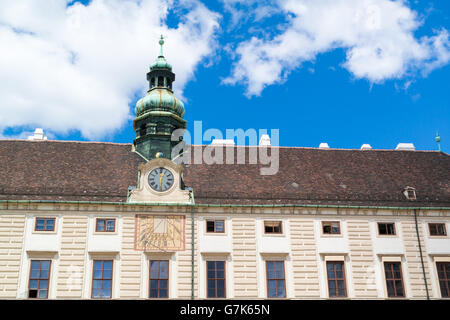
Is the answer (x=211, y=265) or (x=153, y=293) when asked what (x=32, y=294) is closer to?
(x=153, y=293)

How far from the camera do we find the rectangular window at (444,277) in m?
32.4

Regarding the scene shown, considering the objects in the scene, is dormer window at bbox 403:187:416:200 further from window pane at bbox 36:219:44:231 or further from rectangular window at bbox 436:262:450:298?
window pane at bbox 36:219:44:231

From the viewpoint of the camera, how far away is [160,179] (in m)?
33.1

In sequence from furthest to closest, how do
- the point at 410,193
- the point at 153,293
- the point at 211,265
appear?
the point at 410,193, the point at 211,265, the point at 153,293

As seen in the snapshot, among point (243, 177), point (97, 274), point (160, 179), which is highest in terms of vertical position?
point (243, 177)

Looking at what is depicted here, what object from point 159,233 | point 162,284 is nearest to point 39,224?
point 159,233

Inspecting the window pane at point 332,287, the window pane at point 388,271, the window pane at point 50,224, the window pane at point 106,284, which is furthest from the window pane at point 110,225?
the window pane at point 388,271

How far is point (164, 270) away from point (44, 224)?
772 cm

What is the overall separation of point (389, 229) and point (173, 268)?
14049 millimetres

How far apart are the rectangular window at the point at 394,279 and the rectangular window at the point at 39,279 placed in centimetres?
2041

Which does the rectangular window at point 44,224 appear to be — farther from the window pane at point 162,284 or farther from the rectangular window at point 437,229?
the rectangular window at point 437,229

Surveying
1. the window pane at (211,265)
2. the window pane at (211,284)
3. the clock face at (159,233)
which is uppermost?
the clock face at (159,233)

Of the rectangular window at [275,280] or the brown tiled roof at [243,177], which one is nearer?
the rectangular window at [275,280]

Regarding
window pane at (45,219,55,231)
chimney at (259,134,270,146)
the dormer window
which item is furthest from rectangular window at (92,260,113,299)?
the dormer window
